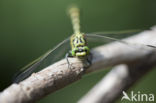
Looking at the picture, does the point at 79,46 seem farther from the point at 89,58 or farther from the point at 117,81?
the point at 117,81

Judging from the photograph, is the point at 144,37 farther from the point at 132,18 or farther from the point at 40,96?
the point at 132,18

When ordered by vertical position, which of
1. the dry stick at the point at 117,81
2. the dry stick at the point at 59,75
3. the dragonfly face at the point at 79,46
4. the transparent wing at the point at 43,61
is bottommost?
the dry stick at the point at 117,81

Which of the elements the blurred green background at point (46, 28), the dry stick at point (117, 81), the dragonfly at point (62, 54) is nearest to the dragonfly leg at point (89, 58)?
the dragonfly at point (62, 54)

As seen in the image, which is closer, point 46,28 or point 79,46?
point 79,46

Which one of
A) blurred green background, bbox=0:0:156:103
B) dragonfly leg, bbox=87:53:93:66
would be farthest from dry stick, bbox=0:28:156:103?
blurred green background, bbox=0:0:156:103

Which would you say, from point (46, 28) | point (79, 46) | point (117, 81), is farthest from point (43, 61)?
point (46, 28)

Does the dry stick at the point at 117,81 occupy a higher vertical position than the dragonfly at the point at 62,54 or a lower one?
lower

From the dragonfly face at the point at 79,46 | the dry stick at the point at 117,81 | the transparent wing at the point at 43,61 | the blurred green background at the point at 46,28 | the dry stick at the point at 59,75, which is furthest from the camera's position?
the blurred green background at the point at 46,28

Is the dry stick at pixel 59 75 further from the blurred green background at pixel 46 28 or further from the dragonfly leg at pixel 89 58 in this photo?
the blurred green background at pixel 46 28
